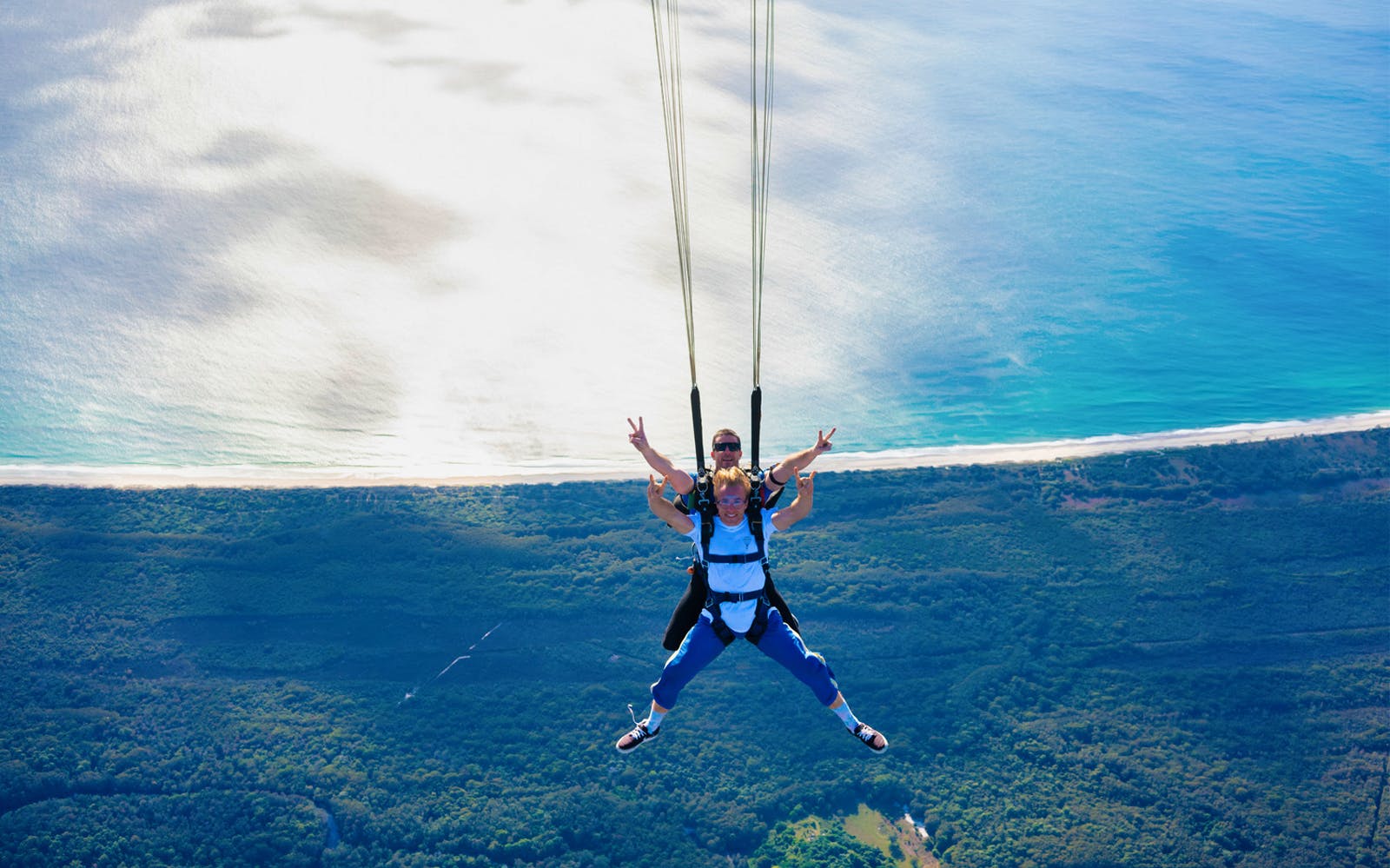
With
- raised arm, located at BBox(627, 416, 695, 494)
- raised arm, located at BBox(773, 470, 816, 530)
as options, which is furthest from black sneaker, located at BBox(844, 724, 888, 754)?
raised arm, located at BBox(627, 416, 695, 494)

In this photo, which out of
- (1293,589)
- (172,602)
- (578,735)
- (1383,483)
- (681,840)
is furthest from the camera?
(1383,483)

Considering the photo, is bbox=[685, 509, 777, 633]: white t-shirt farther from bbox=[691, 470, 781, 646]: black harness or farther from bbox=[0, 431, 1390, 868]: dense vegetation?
bbox=[0, 431, 1390, 868]: dense vegetation

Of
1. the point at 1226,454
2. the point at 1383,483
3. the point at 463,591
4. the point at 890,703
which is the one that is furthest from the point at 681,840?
the point at 1383,483

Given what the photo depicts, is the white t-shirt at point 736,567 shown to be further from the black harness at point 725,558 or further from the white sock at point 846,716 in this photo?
the white sock at point 846,716

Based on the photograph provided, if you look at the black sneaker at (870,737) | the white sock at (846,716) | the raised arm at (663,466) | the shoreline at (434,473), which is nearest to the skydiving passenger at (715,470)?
the raised arm at (663,466)

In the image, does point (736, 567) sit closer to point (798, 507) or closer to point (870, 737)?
point (798, 507)

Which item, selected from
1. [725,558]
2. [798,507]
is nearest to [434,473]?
[725,558]

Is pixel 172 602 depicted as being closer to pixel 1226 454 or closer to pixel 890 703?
pixel 890 703
